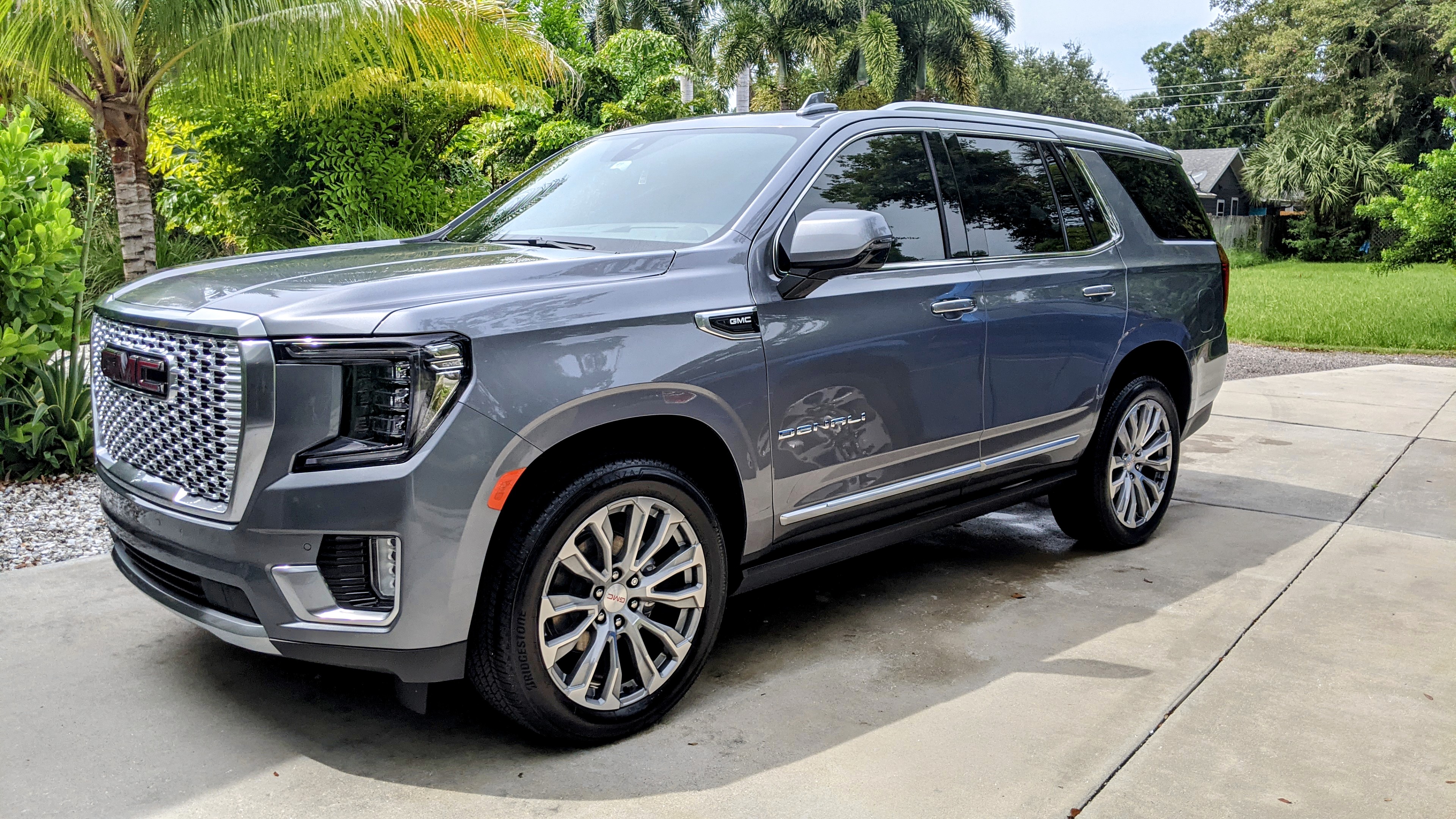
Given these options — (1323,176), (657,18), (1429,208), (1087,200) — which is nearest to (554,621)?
(1087,200)

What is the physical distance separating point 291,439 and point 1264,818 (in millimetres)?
2739

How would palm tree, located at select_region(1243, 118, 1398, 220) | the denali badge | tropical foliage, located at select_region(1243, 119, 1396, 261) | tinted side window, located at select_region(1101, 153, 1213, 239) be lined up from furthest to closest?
1. tropical foliage, located at select_region(1243, 119, 1396, 261)
2. palm tree, located at select_region(1243, 118, 1398, 220)
3. tinted side window, located at select_region(1101, 153, 1213, 239)
4. the denali badge

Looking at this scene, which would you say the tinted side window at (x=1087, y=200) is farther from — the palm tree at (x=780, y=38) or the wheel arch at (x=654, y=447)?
the palm tree at (x=780, y=38)

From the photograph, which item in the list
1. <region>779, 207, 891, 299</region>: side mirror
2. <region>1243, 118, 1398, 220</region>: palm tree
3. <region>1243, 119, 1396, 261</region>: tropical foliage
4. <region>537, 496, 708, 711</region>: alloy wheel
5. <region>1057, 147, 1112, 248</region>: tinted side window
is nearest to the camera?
<region>537, 496, 708, 711</region>: alloy wheel

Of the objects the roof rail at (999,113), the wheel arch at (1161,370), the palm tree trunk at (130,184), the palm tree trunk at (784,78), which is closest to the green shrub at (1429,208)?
the wheel arch at (1161,370)

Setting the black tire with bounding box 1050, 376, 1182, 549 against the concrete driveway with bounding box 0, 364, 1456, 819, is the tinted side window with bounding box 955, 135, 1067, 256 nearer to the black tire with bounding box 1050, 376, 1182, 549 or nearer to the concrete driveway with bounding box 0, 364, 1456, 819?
the black tire with bounding box 1050, 376, 1182, 549

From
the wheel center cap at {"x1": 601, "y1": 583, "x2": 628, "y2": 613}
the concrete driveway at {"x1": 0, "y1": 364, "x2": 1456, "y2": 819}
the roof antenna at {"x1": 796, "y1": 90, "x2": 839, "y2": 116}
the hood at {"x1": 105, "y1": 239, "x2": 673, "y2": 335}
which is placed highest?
the roof antenna at {"x1": 796, "y1": 90, "x2": 839, "y2": 116}

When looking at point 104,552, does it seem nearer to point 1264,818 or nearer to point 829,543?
point 829,543

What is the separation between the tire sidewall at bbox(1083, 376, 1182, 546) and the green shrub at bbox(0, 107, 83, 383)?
18.3ft

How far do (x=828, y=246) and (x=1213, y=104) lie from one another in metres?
90.2

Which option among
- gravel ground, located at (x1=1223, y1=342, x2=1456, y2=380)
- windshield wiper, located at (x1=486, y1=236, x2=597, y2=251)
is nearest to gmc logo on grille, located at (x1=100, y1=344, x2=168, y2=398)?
windshield wiper, located at (x1=486, y1=236, x2=597, y2=251)

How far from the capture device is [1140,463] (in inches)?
218

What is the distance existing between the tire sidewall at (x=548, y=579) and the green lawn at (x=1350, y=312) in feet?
44.1

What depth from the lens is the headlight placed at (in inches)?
114
